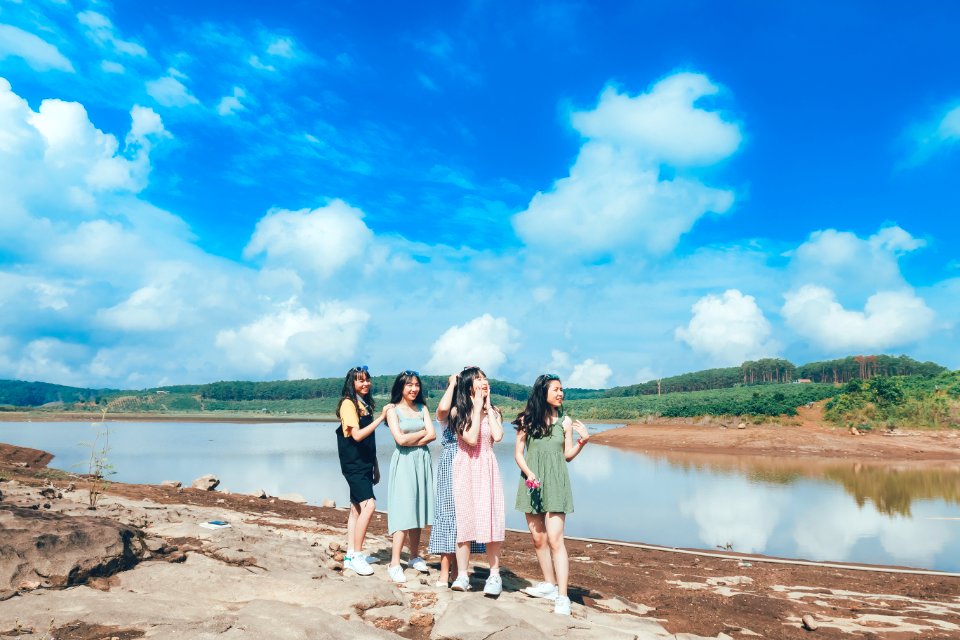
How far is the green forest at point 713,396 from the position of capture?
4209cm

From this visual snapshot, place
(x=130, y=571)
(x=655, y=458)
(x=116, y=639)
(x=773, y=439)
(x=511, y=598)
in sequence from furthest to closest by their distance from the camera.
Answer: (x=773, y=439)
(x=655, y=458)
(x=511, y=598)
(x=130, y=571)
(x=116, y=639)

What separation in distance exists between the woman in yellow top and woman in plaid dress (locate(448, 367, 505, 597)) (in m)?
0.93

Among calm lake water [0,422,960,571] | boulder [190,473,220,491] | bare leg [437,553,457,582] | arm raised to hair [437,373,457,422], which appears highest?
arm raised to hair [437,373,457,422]

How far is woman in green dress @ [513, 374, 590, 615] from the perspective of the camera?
19.4ft

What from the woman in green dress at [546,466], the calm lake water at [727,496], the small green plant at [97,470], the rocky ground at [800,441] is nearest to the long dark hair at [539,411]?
the woman in green dress at [546,466]

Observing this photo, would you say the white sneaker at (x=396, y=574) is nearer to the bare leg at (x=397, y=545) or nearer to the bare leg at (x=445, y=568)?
the bare leg at (x=397, y=545)

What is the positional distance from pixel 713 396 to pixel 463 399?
7975 centimetres

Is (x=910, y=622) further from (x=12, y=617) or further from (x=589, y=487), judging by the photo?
(x=589, y=487)

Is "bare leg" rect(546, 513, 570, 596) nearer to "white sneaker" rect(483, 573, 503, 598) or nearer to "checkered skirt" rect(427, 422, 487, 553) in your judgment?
"white sneaker" rect(483, 573, 503, 598)

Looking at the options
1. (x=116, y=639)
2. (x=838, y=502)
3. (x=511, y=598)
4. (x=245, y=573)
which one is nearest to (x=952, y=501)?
(x=838, y=502)

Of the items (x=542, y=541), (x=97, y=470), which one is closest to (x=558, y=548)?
(x=542, y=541)

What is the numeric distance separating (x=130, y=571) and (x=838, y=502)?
64.4 feet

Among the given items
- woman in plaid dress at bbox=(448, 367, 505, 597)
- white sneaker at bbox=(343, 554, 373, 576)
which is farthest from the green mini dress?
Answer: white sneaker at bbox=(343, 554, 373, 576)

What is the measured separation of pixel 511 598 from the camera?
5828 millimetres
